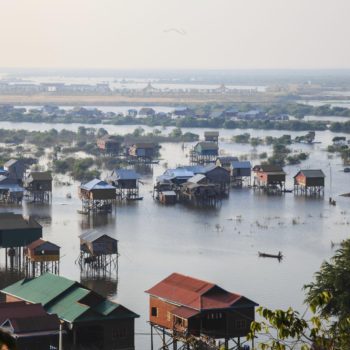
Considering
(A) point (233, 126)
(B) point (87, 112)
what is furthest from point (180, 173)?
(B) point (87, 112)

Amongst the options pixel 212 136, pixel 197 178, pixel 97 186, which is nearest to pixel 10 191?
pixel 97 186

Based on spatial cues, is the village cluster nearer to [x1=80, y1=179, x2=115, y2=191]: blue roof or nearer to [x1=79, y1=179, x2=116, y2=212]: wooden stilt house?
[x1=79, y1=179, x2=116, y2=212]: wooden stilt house

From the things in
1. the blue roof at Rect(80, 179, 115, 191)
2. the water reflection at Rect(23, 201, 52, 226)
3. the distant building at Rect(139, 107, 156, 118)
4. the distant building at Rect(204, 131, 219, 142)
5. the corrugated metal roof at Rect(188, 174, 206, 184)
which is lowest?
the distant building at Rect(139, 107, 156, 118)

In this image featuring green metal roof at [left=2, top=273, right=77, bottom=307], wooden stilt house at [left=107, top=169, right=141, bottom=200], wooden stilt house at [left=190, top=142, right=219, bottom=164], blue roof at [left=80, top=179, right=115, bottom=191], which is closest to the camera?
green metal roof at [left=2, top=273, right=77, bottom=307]

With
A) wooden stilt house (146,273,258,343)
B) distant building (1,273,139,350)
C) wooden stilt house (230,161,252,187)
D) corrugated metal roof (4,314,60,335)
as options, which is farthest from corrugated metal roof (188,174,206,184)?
corrugated metal roof (4,314,60,335)

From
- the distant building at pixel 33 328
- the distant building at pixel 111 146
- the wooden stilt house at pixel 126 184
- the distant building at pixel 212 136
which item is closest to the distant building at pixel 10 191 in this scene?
the wooden stilt house at pixel 126 184

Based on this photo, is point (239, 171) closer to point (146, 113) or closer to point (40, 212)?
point (40, 212)

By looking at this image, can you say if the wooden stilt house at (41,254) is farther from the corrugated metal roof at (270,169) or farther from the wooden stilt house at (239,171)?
the wooden stilt house at (239,171)
